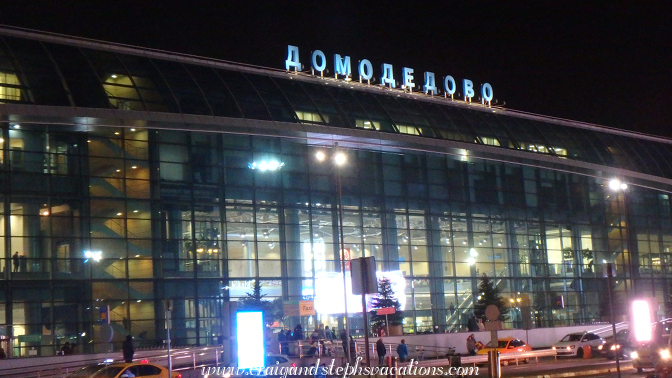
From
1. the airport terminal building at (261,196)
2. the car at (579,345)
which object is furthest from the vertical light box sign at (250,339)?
the car at (579,345)

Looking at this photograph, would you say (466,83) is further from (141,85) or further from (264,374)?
(264,374)

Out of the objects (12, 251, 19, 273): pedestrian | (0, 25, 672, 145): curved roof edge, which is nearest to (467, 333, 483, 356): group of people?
(0, 25, 672, 145): curved roof edge

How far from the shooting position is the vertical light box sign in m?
29.6

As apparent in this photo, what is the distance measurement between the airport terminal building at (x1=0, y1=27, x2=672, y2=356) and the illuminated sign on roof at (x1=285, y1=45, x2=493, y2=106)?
0.96 meters

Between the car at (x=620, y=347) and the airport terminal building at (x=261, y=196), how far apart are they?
1170 cm

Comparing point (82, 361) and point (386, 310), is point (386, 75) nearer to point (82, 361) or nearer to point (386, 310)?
point (386, 310)

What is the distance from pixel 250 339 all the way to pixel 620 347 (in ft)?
76.8

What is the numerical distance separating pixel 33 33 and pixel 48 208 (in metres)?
9.34

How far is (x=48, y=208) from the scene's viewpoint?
4034 cm

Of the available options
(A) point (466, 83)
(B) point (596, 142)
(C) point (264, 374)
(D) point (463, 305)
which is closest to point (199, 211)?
(C) point (264, 374)

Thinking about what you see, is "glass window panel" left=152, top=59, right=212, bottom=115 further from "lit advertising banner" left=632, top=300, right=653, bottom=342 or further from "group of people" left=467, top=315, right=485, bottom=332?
"lit advertising banner" left=632, top=300, right=653, bottom=342

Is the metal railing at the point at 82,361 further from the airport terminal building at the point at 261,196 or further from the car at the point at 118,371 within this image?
the car at the point at 118,371

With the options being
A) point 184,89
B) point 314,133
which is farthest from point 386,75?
point 184,89

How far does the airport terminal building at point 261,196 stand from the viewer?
131ft
